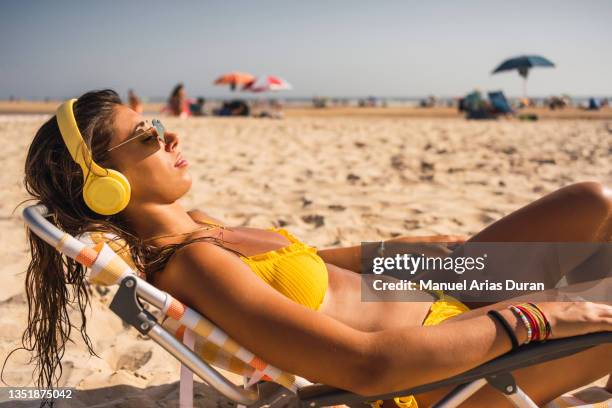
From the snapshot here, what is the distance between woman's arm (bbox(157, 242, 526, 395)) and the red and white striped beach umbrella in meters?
28.4

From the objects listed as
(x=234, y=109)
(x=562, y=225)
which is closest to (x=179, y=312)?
(x=562, y=225)

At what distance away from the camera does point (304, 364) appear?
1443 mm

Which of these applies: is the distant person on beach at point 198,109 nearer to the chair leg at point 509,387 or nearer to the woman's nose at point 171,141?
the woman's nose at point 171,141

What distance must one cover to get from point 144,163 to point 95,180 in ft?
0.59

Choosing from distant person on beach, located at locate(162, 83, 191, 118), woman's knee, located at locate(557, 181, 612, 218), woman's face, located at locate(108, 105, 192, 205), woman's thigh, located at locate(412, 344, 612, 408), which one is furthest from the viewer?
distant person on beach, located at locate(162, 83, 191, 118)

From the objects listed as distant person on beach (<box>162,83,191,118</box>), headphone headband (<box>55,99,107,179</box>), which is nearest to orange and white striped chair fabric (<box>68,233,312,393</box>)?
headphone headband (<box>55,99,107,179</box>)

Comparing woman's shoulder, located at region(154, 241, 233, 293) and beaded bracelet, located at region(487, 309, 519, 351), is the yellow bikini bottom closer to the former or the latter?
beaded bracelet, located at region(487, 309, 519, 351)

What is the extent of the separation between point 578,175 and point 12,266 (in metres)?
5.57

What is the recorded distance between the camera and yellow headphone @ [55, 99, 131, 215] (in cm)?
165

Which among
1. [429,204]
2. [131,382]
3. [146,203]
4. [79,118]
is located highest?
Answer: [79,118]

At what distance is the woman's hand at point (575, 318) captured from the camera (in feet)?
4.85

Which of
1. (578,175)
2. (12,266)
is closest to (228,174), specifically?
(12,266)

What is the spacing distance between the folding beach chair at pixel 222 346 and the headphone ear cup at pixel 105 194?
0.39 feet

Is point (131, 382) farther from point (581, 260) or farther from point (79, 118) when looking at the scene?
point (581, 260)
